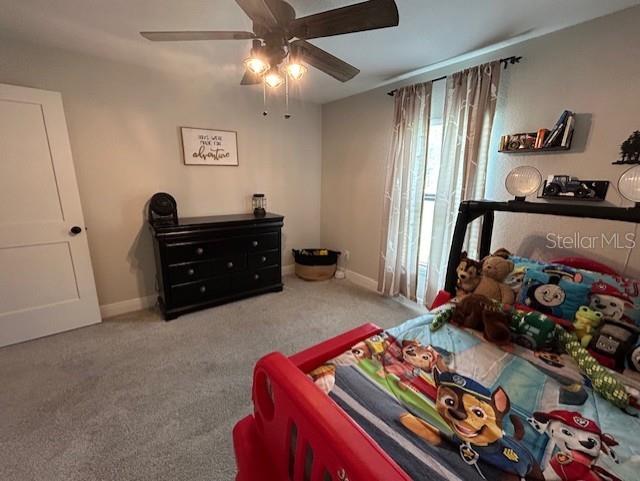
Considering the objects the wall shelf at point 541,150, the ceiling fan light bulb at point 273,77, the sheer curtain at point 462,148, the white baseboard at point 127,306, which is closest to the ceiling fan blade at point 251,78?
the ceiling fan light bulb at point 273,77

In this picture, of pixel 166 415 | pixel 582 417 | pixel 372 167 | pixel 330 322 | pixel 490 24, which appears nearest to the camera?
pixel 582 417

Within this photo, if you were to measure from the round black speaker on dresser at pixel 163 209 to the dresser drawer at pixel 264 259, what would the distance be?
869 millimetres

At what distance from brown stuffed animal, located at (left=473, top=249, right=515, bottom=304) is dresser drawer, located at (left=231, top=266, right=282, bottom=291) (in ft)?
7.07

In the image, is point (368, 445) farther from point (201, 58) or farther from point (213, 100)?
point (213, 100)

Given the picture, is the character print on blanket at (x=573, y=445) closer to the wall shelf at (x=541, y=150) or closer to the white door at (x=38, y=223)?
the wall shelf at (x=541, y=150)

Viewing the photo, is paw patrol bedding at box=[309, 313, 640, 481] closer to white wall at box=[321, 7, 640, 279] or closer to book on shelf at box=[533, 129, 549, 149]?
white wall at box=[321, 7, 640, 279]

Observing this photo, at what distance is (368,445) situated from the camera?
0.70 meters

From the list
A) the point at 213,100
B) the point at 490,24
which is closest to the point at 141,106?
the point at 213,100

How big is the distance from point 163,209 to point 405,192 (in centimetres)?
243

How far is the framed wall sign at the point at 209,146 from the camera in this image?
290 cm

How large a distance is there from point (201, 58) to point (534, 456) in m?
3.10

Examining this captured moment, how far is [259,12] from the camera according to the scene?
123 cm

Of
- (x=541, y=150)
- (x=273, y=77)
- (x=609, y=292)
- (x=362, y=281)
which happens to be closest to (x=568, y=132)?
(x=541, y=150)

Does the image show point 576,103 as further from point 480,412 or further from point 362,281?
point 362,281
